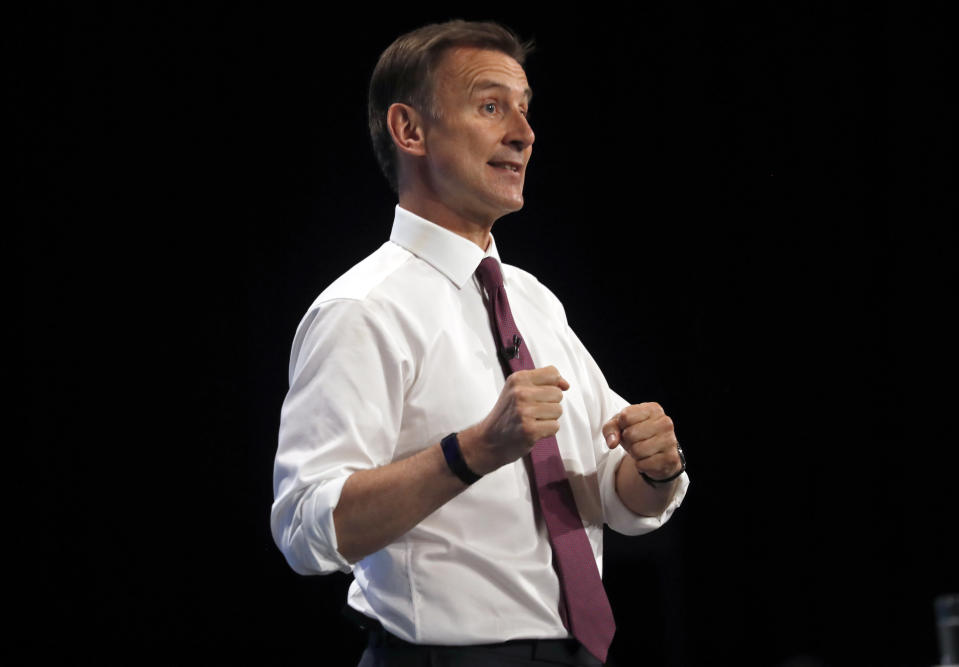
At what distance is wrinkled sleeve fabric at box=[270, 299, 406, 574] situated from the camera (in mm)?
1324

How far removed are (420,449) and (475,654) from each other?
0.99ft

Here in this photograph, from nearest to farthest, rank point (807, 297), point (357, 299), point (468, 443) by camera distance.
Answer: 1. point (468, 443)
2. point (357, 299)
3. point (807, 297)

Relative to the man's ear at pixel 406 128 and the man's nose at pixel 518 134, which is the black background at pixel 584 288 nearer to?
the man's ear at pixel 406 128

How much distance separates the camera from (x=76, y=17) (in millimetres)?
2418

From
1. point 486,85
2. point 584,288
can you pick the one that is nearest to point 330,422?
point 486,85

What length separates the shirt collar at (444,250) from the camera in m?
1.62

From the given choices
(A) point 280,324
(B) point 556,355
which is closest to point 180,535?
(A) point 280,324

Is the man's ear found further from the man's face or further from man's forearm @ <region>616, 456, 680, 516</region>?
man's forearm @ <region>616, 456, 680, 516</region>

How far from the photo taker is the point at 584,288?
2883 mm

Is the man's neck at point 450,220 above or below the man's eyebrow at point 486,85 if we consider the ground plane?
below

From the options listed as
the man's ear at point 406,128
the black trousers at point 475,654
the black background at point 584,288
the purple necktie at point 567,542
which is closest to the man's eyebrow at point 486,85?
the man's ear at point 406,128

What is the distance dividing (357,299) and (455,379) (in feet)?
0.63

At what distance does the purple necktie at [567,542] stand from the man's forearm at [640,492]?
96 millimetres

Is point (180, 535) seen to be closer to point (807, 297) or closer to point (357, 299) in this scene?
point (357, 299)
